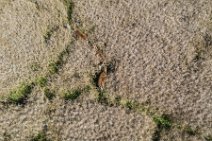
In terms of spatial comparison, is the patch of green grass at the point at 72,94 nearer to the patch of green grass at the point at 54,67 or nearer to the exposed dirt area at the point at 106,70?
the exposed dirt area at the point at 106,70

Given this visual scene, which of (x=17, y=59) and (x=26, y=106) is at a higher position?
(x=17, y=59)

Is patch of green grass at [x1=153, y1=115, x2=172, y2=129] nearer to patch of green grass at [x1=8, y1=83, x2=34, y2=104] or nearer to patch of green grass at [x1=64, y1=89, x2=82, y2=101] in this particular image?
patch of green grass at [x1=64, y1=89, x2=82, y2=101]

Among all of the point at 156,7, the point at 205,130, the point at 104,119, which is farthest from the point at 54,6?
the point at 205,130

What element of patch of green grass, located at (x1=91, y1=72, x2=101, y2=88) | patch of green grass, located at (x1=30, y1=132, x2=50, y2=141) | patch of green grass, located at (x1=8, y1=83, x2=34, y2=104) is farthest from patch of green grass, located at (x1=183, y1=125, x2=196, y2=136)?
patch of green grass, located at (x1=8, y1=83, x2=34, y2=104)

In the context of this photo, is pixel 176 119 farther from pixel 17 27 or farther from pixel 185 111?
pixel 17 27

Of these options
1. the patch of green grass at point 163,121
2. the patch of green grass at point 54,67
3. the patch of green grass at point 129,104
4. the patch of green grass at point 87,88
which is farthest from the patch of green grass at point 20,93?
the patch of green grass at point 163,121

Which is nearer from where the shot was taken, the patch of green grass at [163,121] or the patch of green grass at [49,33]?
the patch of green grass at [163,121]
